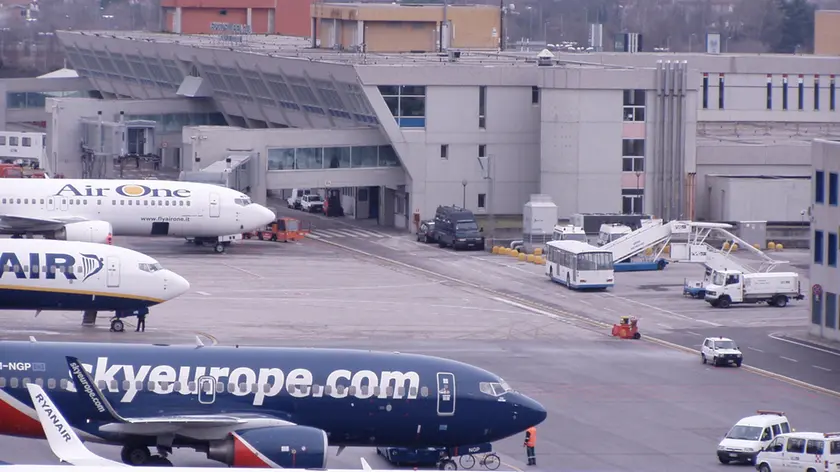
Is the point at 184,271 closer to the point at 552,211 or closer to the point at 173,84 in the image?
the point at 552,211

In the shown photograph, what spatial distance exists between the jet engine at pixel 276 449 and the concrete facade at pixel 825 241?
114 feet

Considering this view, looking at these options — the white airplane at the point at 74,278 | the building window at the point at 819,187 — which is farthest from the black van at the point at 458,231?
the white airplane at the point at 74,278

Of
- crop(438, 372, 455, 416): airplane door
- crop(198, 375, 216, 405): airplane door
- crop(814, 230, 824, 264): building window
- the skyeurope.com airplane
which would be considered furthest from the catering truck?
crop(198, 375, 216, 405): airplane door

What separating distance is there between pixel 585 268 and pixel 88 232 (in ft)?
85.6

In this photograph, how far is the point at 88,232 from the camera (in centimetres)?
8031

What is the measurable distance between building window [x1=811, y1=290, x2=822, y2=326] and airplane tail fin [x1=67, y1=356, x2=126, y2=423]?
3795 centimetres

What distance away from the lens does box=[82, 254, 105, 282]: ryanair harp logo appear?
195 ft

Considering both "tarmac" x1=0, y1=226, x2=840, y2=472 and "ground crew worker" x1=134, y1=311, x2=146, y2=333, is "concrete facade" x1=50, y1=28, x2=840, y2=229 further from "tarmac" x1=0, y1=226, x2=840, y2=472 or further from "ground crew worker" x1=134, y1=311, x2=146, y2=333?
"ground crew worker" x1=134, y1=311, x2=146, y2=333

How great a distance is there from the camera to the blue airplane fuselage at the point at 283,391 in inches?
1508

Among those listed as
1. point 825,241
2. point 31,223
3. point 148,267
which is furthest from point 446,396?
point 31,223

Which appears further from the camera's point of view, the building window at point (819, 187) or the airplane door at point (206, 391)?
the building window at point (819, 187)

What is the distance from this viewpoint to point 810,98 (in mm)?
124500

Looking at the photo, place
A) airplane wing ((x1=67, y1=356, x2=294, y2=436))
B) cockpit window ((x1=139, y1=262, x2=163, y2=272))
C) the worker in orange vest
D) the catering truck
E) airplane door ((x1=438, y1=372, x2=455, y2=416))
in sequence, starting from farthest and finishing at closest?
the catering truck, cockpit window ((x1=139, y1=262, x2=163, y2=272)), the worker in orange vest, airplane door ((x1=438, y1=372, x2=455, y2=416)), airplane wing ((x1=67, y1=356, x2=294, y2=436))

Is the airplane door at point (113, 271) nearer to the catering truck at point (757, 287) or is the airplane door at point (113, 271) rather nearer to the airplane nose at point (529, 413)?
the airplane nose at point (529, 413)
